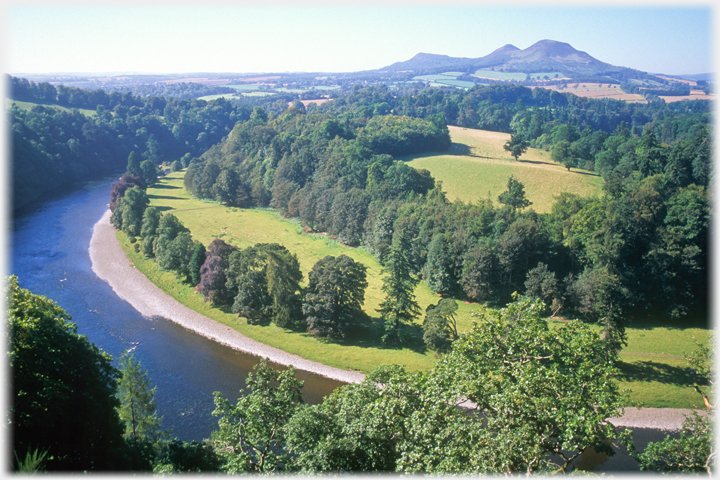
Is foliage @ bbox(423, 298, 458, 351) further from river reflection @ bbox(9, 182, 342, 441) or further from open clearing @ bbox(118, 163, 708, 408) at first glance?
river reflection @ bbox(9, 182, 342, 441)

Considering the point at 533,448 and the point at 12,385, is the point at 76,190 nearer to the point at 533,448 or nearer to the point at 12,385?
the point at 12,385

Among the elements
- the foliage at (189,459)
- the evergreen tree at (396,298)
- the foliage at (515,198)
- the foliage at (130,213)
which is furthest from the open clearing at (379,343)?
the foliage at (189,459)

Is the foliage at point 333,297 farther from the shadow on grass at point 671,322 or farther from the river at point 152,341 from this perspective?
the shadow on grass at point 671,322

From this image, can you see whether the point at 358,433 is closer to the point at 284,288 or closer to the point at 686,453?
the point at 686,453

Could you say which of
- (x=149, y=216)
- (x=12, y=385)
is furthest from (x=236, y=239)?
→ (x=12, y=385)

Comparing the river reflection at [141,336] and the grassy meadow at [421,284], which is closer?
the river reflection at [141,336]
